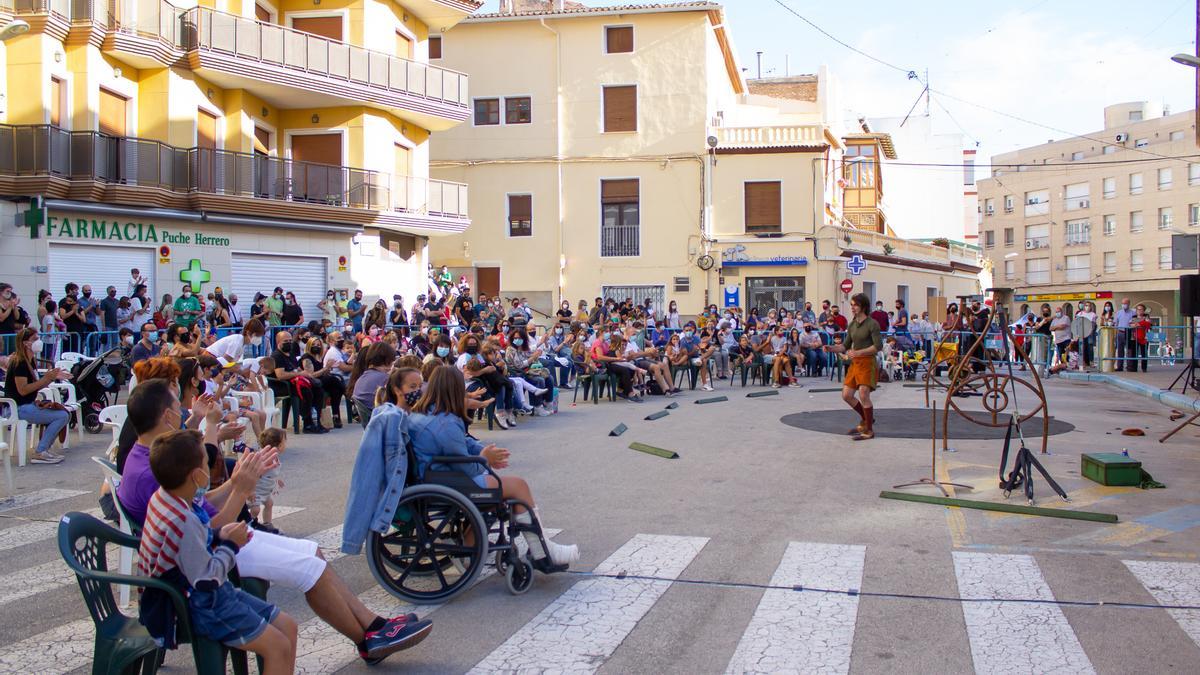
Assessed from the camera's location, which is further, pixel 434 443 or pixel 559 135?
pixel 559 135

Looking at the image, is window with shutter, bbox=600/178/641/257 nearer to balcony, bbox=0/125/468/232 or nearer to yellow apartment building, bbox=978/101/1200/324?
balcony, bbox=0/125/468/232

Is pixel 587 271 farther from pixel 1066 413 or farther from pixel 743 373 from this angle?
pixel 1066 413

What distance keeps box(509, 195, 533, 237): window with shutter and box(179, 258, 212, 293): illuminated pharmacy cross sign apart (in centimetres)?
1358

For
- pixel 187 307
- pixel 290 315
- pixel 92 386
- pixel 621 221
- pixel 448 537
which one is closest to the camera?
pixel 448 537

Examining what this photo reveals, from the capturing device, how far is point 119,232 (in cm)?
2300

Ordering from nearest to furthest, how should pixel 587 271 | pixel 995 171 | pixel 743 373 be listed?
pixel 743 373 → pixel 587 271 → pixel 995 171

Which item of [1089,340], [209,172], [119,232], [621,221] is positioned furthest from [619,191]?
[119,232]

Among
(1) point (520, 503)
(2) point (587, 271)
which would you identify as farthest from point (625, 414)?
(2) point (587, 271)

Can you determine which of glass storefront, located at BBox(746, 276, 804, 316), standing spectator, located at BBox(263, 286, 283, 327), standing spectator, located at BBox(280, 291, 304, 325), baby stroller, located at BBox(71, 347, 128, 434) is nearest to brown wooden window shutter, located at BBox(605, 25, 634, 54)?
glass storefront, located at BBox(746, 276, 804, 316)

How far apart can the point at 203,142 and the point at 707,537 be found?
2264cm

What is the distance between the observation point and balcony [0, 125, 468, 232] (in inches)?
832

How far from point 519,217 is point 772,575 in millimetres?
30865

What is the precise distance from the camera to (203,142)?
84.2 ft

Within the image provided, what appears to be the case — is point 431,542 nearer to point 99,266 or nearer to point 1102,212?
point 99,266
